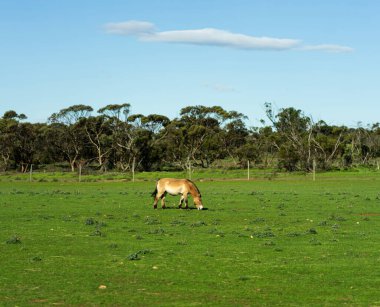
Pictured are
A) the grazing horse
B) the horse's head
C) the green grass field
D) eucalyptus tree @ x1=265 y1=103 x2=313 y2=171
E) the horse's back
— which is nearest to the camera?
the green grass field

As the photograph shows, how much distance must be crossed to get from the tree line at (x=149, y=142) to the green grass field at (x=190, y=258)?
212 ft

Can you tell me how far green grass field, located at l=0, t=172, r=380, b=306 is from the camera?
12.3 metres

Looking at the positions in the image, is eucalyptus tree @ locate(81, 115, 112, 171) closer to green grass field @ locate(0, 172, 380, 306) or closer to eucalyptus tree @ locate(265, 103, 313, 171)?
eucalyptus tree @ locate(265, 103, 313, 171)

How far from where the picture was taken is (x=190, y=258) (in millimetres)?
16266

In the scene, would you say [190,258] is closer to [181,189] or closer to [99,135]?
[181,189]

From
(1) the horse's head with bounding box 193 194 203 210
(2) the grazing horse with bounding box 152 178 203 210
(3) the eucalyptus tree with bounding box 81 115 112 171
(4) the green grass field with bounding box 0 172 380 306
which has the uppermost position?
(3) the eucalyptus tree with bounding box 81 115 112 171

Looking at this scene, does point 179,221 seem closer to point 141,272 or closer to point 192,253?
point 192,253

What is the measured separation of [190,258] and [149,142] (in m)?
78.9

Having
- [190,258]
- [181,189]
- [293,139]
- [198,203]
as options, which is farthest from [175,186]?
[293,139]

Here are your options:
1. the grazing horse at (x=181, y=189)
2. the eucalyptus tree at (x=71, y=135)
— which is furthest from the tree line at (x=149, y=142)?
the grazing horse at (x=181, y=189)

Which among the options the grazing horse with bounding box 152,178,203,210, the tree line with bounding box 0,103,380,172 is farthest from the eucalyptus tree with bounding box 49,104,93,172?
the grazing horse with bounding box 152,178,203,210

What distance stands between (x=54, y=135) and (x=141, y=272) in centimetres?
8540

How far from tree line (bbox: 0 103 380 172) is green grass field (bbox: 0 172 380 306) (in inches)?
2540

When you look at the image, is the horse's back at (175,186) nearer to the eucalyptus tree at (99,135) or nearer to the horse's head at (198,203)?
the horse's head at (198,203)
